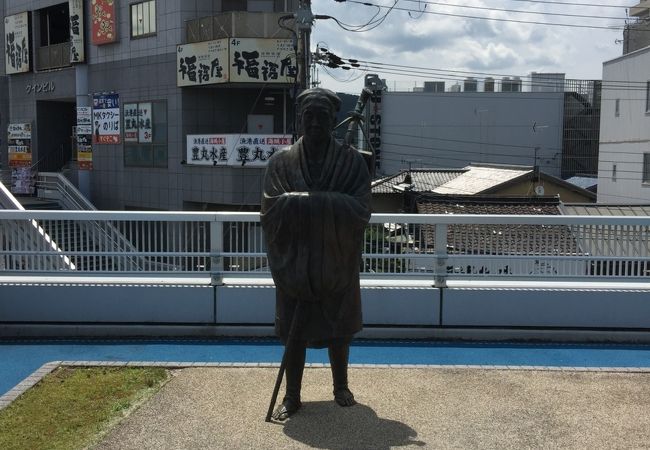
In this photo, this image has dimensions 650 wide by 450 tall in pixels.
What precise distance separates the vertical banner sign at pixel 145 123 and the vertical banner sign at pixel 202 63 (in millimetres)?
2482

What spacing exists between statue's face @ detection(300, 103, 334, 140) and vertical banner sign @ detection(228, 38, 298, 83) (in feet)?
60.7

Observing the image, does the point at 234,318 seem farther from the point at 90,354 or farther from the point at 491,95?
the point at 491,95

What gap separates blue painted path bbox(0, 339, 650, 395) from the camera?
6.69 metres

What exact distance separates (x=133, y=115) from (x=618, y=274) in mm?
23775

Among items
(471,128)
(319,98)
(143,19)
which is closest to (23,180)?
Result: (143,19)

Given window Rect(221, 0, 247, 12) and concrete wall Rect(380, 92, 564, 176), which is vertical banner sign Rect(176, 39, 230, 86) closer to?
window Rect(221, 0, 247, 12)

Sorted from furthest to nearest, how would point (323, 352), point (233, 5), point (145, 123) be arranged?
1. point (145, 123)
2. point (233, 5)
3. point (323, 352)

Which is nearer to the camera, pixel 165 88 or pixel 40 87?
pixel 165 88

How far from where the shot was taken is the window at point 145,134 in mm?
26578

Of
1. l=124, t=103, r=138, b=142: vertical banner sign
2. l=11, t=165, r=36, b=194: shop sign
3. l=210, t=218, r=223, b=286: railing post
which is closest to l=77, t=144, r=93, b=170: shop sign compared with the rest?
l=124, t=103, r=138, b=142: vertical banner sign

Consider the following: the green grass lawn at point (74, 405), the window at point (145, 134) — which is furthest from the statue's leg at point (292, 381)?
the window at point (145, 134)

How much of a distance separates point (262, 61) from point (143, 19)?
6.72 m

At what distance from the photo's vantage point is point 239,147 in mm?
23750

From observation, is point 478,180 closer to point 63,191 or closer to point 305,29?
point 305,29
